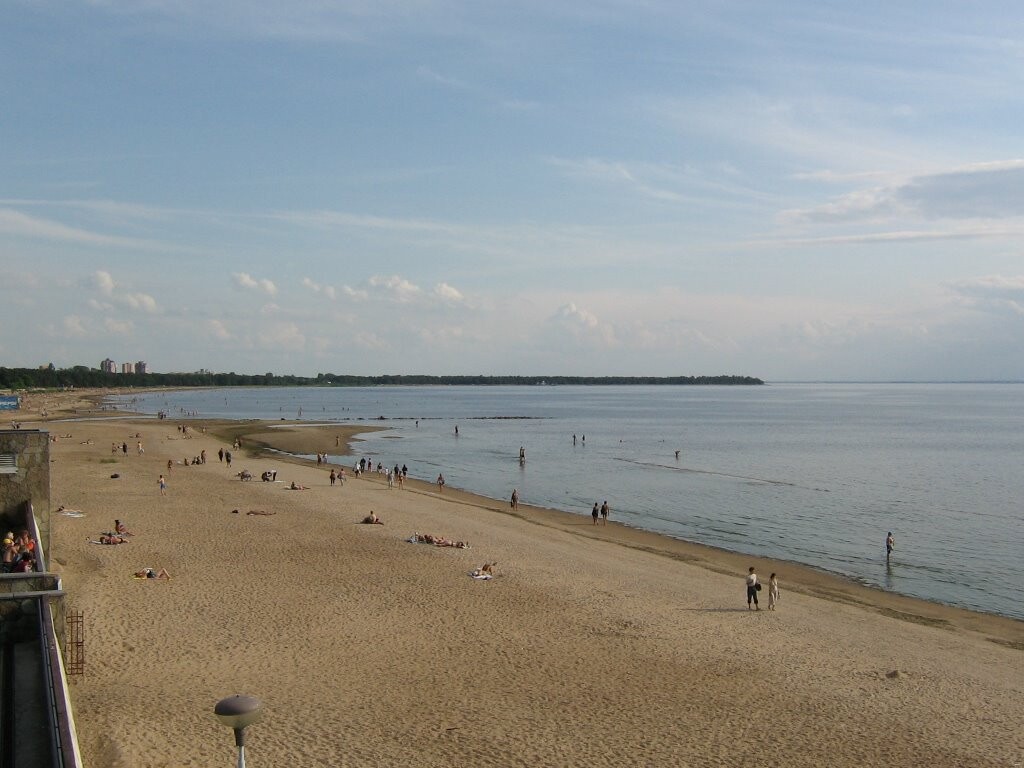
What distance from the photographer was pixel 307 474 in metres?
48.7

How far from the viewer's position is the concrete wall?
1816cm

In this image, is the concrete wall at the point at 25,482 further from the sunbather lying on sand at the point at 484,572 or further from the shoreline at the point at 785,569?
the shoreline at the point at 785,569

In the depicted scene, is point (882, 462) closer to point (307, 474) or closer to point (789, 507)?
point (789, 507)

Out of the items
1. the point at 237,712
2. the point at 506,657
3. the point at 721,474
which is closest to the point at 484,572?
the point at 506,657

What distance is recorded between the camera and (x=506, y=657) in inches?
655

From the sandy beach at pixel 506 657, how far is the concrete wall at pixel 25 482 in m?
2.22

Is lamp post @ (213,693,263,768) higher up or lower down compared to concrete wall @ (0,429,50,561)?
lower down

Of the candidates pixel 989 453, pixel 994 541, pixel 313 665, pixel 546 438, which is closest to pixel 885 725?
pixel 313 665

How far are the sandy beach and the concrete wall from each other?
2.22m

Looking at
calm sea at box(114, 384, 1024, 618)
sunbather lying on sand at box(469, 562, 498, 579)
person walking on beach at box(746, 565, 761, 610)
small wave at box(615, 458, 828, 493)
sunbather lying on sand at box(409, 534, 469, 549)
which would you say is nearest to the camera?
person walking on beach at box(746, 565, 761, 610)

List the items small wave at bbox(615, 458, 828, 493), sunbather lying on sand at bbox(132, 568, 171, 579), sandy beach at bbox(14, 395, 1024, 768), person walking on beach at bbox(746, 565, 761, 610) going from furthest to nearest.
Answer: small wave at bbox(615, 458, 828, 493), sunbather lying on sand at bbox(132, 568, 171, 579), person walking on beach at bbox(746, 565, 761, 610), sandy beach at bbox(14, 395, 1024, 768)

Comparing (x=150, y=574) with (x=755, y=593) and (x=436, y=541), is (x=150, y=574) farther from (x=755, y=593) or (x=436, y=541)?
(x=755, y=593)

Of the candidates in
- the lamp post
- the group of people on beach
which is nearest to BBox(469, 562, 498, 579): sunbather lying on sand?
the group of people on beach

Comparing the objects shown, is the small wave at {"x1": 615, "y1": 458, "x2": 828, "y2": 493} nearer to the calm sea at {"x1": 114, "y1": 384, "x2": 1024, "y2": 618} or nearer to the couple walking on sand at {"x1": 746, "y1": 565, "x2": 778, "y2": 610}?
the calm sea at {"x1": 114, "y1": 384, "x2": 1024, "y2": 618}
